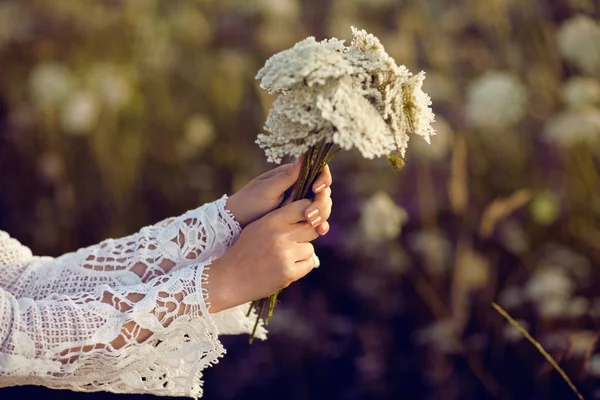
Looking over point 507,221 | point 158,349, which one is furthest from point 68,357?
point 507,221

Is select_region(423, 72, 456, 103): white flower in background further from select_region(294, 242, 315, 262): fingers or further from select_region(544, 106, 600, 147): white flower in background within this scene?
select_region(294, 242, 315, 262): fingers

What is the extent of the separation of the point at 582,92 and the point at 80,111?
1.65 meters

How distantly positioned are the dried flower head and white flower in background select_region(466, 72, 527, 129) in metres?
1.07

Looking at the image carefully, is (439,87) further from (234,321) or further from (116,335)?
(116,335)

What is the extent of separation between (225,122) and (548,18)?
4.02ft

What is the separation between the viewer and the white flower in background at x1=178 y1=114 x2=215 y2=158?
2.27 meters

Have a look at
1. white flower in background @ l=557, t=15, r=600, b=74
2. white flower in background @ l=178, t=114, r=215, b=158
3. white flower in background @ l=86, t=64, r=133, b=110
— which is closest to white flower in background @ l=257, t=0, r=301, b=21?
white flower in background @ l=178, t=114, r=215, b=158

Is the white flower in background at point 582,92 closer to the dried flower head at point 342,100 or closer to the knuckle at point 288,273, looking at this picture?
the dried flower head at point 342,100

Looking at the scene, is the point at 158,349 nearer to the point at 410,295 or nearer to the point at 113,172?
the point at 410,295

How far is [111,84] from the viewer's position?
238 cm

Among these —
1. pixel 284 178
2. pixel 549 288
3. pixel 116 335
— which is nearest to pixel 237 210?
pixel 284 178

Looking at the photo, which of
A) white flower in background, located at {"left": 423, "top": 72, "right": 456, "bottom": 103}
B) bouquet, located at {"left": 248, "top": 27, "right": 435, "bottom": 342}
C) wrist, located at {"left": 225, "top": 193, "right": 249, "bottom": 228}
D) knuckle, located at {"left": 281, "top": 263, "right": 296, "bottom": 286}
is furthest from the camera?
white flower in background, located at {"left": 423, "top": 72, "right": 456, "bottom": 103}

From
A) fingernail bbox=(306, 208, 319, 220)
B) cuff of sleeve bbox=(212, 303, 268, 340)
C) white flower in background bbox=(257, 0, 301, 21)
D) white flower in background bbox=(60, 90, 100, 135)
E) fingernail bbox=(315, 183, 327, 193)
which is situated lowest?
cuff of sleeve bbox=(212, 303, 268, 340)

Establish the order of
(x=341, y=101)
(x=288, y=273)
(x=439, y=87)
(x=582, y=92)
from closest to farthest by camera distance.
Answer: (x=341, y=101), (x=288, y=273), (x=582, y=92), (x=439, y=87)
